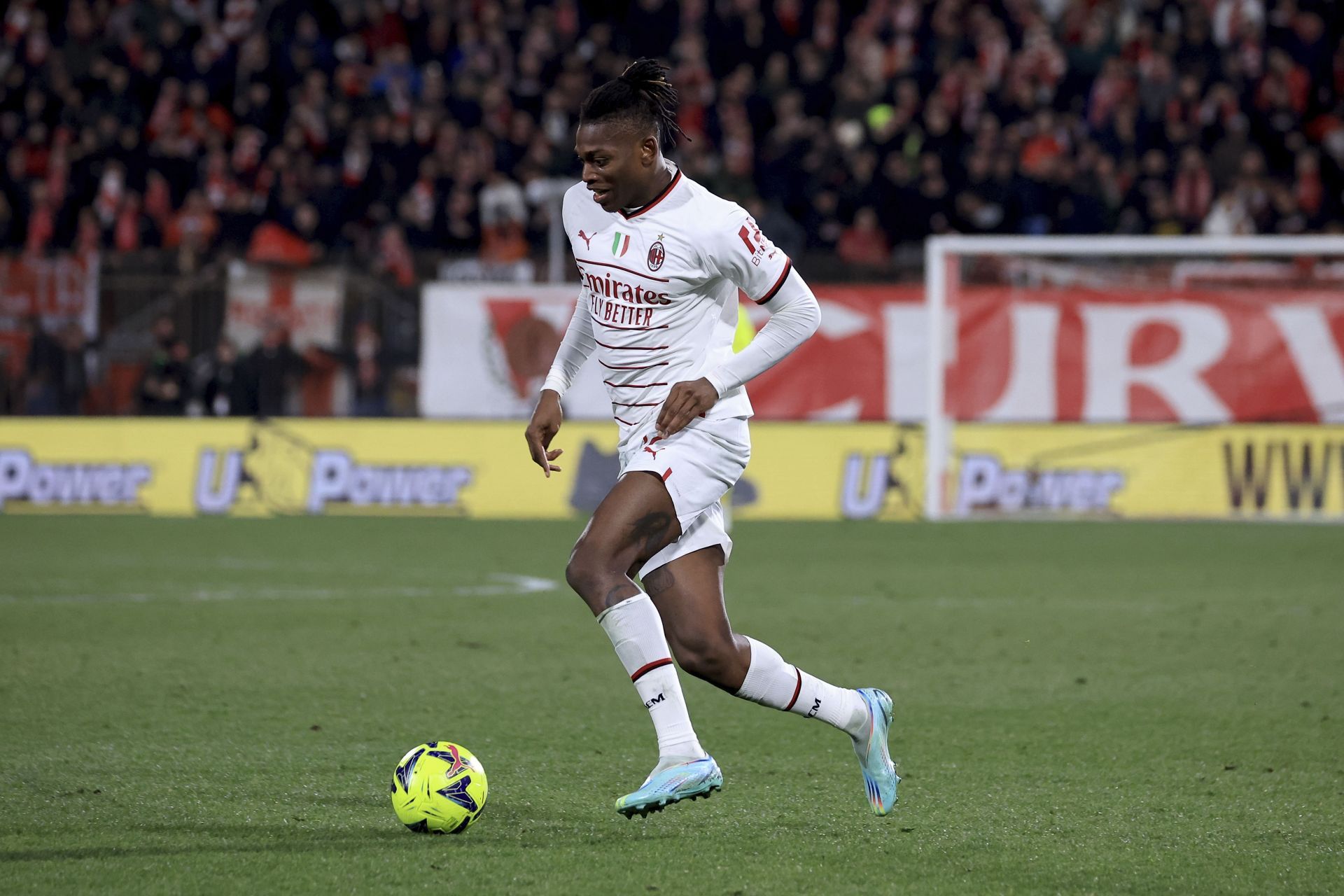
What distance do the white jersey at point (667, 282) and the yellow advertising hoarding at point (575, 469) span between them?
10.6 m

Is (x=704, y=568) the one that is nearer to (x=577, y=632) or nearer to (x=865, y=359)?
(x=577, y=632)

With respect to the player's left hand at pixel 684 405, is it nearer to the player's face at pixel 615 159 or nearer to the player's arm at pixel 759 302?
the player's arm at pixel 759 302

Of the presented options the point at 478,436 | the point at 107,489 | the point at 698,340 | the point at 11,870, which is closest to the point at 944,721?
the point at 698,340

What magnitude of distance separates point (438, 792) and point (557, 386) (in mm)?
1245

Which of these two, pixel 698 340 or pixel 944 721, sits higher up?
pixel 698 340

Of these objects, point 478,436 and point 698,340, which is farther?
point 478,436

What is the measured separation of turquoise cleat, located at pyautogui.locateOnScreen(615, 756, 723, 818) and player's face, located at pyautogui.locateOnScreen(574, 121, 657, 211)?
A: 4.90 ft

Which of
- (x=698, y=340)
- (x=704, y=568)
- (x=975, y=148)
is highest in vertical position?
(x=975, y=148)

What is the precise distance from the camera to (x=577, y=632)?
8.95 m

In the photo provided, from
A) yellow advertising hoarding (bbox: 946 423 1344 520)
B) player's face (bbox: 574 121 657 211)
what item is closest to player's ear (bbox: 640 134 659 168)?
player's face (bbox: 574 121 657 211)

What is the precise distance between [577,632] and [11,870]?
4.87 metres

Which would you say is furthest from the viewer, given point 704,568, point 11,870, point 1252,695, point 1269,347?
point 1269,347

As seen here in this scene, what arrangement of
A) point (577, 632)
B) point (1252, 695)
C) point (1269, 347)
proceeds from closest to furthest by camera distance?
point (1252, 695) → point (577, 632) → point (1269, 347)

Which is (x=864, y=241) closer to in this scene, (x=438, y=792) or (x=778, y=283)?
(x=778, y=283)
